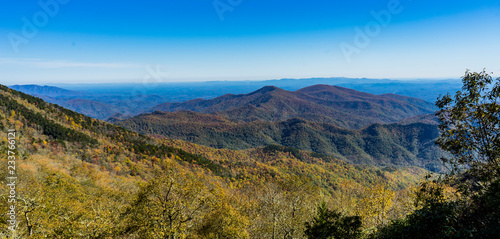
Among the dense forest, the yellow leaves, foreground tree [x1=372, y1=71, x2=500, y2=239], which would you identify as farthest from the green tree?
foreground tree [x1=372, y1=71, x2=500, y2=239]

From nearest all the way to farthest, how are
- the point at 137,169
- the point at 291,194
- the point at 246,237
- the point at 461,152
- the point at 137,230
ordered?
the point at 461,152, the point at 137,230, the point at 246,237, the point at 291,194, the point at 137,169

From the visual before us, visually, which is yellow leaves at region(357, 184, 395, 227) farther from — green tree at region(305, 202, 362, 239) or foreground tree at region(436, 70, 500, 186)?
foreground tree at region(436, 70, 500, 186)

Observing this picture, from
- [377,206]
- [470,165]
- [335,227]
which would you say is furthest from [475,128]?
[377,206]

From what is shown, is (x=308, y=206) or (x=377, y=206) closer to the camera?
(x=377, y=206)

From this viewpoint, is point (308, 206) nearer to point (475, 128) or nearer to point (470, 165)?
point (470, 165)

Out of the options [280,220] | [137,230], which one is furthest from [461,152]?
[137,230]

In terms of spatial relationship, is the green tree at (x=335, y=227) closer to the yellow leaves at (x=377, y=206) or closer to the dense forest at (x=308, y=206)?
the dense forest at (x=308, y=206)

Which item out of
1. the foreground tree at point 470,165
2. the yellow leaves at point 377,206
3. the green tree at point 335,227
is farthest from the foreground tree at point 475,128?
the yellow leaves at point 377,206

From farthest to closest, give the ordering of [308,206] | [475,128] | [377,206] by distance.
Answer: [308,206] → [377,206] → [475,128]

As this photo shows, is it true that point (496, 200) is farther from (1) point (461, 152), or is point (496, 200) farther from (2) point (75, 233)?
(2) point (75, 233)
